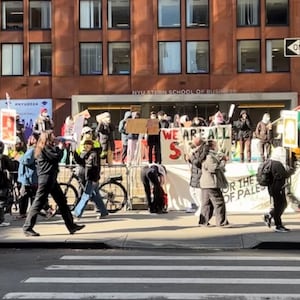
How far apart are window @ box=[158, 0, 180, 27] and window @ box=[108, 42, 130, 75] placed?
2.60 metres

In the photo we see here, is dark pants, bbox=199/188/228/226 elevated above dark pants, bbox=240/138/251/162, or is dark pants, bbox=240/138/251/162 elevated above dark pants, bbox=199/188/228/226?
dark pants, bbox=240/138/251/162

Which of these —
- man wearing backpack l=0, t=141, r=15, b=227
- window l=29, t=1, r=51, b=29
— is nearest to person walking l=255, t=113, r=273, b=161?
man wearing backpack l=0, t=141, r=15, b=227

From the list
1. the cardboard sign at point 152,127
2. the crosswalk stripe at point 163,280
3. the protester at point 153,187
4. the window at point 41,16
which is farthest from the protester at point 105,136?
the window at point 41,16

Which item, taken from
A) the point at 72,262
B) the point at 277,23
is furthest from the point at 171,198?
the point at 277,23

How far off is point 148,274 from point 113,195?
636 centimetres

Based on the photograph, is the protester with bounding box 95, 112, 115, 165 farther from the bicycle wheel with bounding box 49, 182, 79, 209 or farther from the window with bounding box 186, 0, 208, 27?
the window with bounding box 186, 0, 208, 27

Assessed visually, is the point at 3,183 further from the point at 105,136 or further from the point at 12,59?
the point at 12,59

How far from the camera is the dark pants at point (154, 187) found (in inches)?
557

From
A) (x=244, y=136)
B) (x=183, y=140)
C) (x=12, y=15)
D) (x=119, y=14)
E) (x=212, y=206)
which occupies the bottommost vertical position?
(x=212, y=206)

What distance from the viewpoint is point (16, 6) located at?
135 feet

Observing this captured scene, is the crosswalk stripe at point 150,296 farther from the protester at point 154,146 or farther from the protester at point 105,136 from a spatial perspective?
the protester at point 105,136

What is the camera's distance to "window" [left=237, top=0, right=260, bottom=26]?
130ft

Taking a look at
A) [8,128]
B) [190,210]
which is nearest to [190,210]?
[190,210]

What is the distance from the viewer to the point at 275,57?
39375 millimetres
